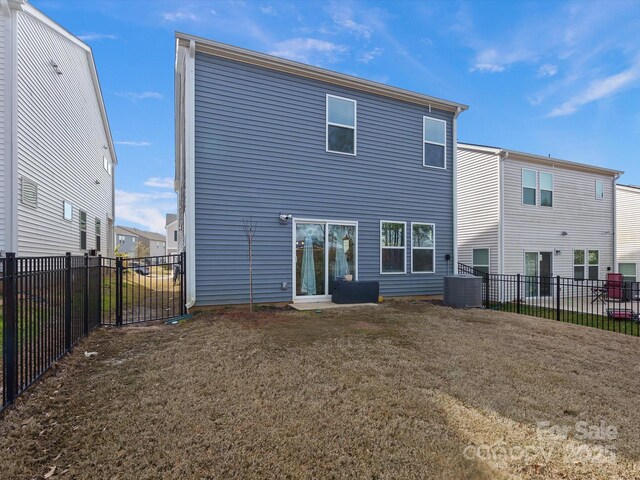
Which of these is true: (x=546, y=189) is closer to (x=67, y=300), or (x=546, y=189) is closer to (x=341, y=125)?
(x=341, y=125)

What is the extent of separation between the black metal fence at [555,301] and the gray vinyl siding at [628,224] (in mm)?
4567

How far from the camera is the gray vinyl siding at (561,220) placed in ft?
40.2

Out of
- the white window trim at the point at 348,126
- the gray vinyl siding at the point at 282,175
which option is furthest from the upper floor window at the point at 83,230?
the white window trim at the point at 348,126

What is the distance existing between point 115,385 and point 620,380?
5658 millimetres

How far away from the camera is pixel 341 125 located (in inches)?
→ 344

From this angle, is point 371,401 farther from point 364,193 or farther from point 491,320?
point 364,193

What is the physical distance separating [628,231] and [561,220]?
6.45 m

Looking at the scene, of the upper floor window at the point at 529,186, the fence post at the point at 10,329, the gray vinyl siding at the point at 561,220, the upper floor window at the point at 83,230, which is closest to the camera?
the fence post at the point at 10,329

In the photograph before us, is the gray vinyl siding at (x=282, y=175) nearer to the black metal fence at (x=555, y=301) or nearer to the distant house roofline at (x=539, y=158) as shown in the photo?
the black metal fence at (x=555, y=301)

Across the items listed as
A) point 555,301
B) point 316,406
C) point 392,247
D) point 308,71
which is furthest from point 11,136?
point 555,301

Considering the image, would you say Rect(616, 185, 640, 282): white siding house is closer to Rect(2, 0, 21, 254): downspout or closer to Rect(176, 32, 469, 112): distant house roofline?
Rect(176, 32, 469, 112): distant house roofline

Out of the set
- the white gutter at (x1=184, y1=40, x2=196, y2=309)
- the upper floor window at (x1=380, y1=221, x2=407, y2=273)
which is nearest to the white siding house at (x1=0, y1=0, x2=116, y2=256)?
the white gutter at (x1=184, y1=40, x2=196, y2=309)

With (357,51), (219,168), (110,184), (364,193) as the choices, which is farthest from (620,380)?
(110,184)

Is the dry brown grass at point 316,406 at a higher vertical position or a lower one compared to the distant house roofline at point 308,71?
lower
